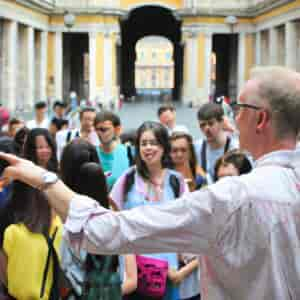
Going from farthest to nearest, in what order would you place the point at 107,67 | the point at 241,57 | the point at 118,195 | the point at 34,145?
1. the point at 241,57
2. the point at 107,67
3. the point at 34,145
4. the point at 118,195

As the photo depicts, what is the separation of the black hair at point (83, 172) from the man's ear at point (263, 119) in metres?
1.55

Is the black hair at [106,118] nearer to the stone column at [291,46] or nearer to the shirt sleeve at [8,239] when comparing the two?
the shirt sleeve at [8,239]

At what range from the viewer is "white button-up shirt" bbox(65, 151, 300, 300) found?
6.65 feet

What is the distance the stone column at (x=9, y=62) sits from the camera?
94.6 feet

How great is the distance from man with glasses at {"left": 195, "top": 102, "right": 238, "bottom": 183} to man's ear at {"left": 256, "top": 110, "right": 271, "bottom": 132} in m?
4.33

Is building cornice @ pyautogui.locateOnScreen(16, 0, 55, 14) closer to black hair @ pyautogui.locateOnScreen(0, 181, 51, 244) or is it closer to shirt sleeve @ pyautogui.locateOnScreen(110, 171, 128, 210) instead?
shirt sleeve @ pyautogui.locateOnScreen(110, 171, 128, 210)

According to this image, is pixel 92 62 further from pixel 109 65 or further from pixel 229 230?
pixel 229 230

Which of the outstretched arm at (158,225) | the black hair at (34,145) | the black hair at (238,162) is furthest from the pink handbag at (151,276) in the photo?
the outstretched arm at (158,225)

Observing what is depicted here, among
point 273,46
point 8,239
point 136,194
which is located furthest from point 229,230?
point 273,46

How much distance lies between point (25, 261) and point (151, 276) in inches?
39.3

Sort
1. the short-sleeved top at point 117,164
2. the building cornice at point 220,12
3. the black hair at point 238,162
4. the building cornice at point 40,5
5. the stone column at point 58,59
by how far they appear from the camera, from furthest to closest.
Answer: the stone column at point 58,59
the building cornice at point 220,12
the building cornice at point 40,5
the short-sleeved top at point 117,164
the black hair at point 238,162

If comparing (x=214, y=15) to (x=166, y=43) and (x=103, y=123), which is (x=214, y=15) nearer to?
(x=103, y=123)

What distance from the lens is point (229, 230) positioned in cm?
205

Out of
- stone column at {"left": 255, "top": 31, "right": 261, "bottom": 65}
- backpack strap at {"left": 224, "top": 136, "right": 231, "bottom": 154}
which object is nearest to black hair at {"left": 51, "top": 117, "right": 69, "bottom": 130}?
backpack strap at {"left": 224, "top": 136, "right": 231, "bottom": 154}
